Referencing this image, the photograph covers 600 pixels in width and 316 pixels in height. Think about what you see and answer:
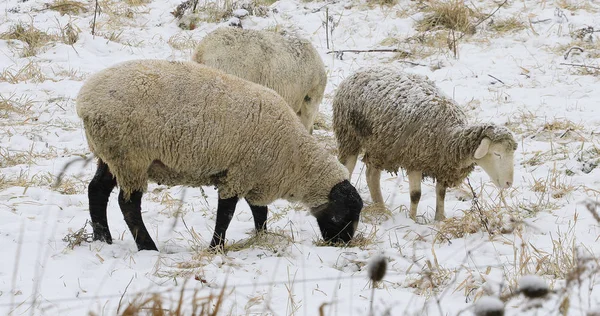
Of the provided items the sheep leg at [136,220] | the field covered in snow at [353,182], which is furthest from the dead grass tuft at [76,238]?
the sheep leg at [136,220]

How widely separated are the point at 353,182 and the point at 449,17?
489cm

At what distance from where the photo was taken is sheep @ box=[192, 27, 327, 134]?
7.16m

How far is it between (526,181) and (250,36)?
10.8 feet

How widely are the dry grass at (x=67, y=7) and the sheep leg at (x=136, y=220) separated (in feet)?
25.6

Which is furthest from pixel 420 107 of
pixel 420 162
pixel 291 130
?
pixel 291 130

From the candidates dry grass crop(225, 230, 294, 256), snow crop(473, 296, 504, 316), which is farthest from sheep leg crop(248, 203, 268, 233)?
snow crop(473, 296, 504, 316)

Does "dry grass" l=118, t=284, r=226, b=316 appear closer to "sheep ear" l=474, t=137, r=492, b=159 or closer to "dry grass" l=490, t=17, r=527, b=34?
"sheep ear" l=474, t=137, r=492, b=159

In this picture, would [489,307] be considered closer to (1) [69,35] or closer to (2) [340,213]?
(2) [340,213]

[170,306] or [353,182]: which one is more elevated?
[170,306]

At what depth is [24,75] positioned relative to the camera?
925 cm

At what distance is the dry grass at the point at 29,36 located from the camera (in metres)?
10.3

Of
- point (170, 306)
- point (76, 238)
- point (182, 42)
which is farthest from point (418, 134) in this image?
point (182, 42)

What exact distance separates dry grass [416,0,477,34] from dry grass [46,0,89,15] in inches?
229

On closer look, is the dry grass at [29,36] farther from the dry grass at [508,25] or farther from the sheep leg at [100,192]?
the dry grass at [508,25]
